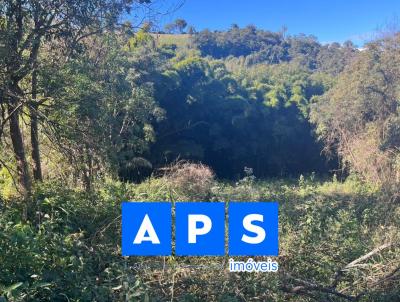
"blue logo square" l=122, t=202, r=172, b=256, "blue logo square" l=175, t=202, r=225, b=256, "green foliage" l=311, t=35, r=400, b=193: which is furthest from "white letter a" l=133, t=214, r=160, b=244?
"green foliage" l=311, t=35, r=400, b=193

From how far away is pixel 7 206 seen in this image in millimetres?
4125

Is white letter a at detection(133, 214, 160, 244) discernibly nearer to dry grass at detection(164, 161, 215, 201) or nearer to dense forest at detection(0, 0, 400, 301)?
dense forest at detection(0, 0, 400, 301)

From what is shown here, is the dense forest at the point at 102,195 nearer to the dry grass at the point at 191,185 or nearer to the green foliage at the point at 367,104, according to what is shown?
the dry grass at the point at 191,185

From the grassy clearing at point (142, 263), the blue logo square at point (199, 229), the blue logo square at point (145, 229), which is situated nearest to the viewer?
the grassy clearing at point (142, 263)

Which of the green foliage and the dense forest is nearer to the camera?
the dense forest

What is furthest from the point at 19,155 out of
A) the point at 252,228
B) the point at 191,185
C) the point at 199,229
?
the point at 252,228

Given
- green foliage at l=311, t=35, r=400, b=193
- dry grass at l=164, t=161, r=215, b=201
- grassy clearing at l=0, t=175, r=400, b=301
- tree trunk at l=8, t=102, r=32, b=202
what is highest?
green foliage at l=311, t=35, r=400, b=193

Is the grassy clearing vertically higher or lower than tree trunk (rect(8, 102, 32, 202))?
lower

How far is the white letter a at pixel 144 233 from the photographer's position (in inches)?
129

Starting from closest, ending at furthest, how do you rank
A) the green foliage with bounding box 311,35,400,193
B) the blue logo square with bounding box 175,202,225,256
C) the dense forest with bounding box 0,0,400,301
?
the dense forest with bounding box 0,0,400,301
the blue logo square with bounding box 175,202,225,256
the green foliage with bounding box 311,35,400,193

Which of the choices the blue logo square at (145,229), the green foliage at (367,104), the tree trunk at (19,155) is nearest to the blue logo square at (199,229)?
the blue logo square at (145,229)

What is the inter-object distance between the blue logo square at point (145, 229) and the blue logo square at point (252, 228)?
1.75 ft

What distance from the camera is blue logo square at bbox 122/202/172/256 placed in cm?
327

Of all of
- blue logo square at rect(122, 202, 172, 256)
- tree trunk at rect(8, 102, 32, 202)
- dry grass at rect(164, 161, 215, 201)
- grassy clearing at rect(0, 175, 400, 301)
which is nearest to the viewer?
grassy clearing at rect(0, 175, 400, 301)
